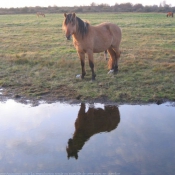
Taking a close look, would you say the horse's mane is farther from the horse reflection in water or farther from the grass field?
the horse reflection in water

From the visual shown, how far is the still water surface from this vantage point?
325 cm

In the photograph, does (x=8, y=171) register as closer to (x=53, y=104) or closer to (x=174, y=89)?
(x=53, y=104)

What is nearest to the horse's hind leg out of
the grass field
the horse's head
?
the grass field

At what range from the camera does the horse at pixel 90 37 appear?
5895mm

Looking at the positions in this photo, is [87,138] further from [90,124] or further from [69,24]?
[69,24]

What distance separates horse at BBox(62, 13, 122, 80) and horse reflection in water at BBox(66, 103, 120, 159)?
178cm


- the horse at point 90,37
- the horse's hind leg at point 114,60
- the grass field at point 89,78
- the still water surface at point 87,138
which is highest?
the horse at point 90,37

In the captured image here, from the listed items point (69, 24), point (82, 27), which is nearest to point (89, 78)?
point (82, 27)

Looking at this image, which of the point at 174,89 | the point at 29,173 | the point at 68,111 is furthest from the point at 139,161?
the point at 174,89

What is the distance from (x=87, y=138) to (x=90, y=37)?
3.24 meters

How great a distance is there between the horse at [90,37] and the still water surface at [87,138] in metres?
1.81

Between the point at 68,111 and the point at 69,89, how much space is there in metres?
1.19

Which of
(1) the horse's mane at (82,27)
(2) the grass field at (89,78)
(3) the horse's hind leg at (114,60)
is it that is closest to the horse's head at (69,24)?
(1) the horse's mane at (82,27)

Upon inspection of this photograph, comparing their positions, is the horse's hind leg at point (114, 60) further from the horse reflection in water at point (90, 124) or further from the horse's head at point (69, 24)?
the horse reflection in water at point (90, 124)
